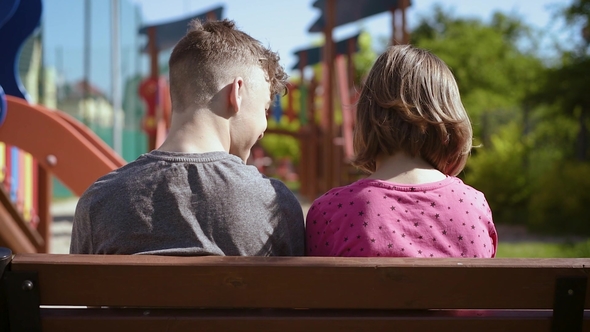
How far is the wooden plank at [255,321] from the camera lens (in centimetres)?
150

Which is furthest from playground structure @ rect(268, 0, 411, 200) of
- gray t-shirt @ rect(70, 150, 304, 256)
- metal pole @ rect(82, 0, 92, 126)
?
metal pole @ rect(82, 0, 92, 126)

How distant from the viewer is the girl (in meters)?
1.83

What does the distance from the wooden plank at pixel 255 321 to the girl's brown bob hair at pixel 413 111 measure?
23.2 inches

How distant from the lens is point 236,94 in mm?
2006

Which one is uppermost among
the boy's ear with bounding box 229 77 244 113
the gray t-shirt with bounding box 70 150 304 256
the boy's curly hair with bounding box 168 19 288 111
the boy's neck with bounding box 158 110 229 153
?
the boy's curly hair with bounding box 168 19 288 111

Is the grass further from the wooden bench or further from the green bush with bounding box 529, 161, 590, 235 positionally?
the wooden bench

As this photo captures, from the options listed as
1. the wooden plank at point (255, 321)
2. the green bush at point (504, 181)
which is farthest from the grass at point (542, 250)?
the wooden plank at point (255, 321)

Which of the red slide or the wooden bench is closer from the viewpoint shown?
the wooden bench

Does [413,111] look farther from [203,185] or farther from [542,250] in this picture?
[542,250]

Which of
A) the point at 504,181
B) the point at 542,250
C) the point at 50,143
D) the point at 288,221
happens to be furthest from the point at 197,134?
the point at 504,181

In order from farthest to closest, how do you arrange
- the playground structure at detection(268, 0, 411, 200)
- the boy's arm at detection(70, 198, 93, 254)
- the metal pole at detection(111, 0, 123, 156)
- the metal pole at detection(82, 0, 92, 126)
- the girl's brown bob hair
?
the metal pole at detection(82, 0, 92, 126) → the metal pole at detection(111, 0, 123, 156) → the playground structure at detection(268, 0, 411, 200) → the girl's brown bob hair → the boy's arm at detection(70, 198, 93, 254)

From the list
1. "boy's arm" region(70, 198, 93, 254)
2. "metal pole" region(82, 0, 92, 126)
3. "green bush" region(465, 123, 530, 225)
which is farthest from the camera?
"metal pole" region(82, 0, 92, 126)

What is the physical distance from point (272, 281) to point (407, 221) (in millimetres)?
492

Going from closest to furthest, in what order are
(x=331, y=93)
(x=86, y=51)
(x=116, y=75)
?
(x=331, y=93)
(x=116, y=75)
(x=86, y=51)
